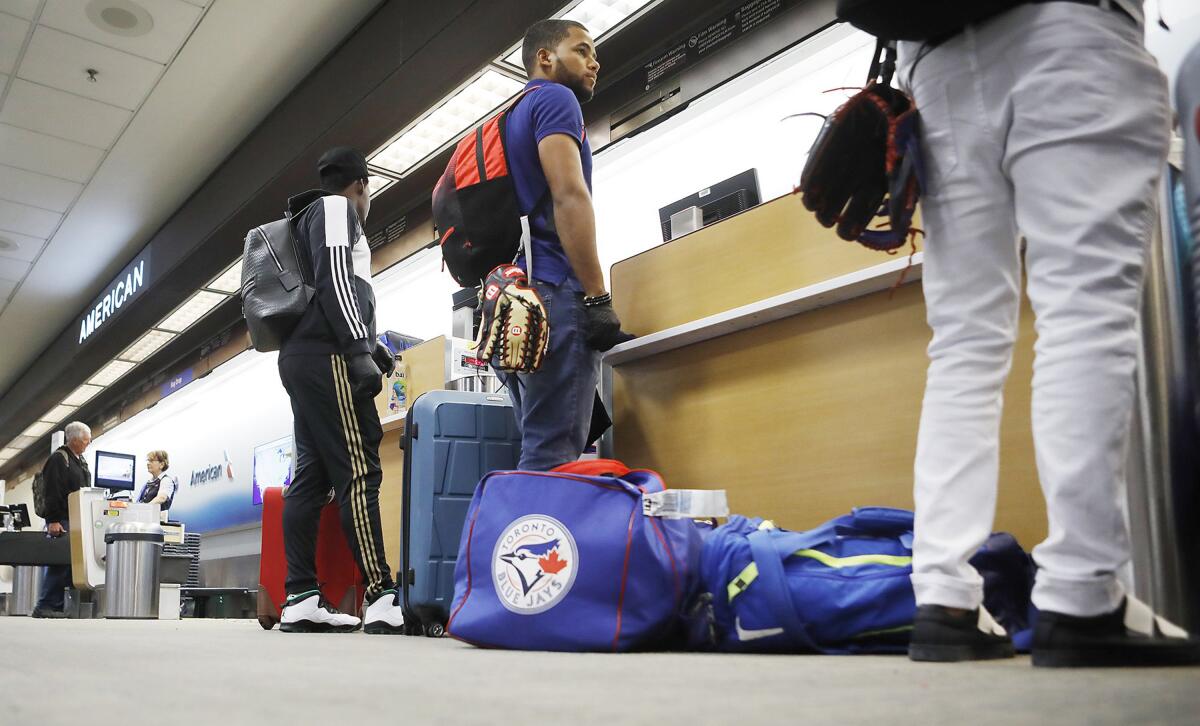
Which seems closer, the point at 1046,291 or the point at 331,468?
the point at 1046,291

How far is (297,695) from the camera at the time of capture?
85cm

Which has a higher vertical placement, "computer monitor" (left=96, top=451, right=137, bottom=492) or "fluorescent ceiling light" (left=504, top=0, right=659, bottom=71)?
"fluorescent ceiling light" (left=504, top=0, right=659, bottom=71)

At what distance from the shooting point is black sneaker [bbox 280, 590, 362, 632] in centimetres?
264

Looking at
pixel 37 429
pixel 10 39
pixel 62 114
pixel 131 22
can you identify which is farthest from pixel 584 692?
pixel 37 429

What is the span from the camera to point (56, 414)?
12258 mm

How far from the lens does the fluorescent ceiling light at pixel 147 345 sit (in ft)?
29.4

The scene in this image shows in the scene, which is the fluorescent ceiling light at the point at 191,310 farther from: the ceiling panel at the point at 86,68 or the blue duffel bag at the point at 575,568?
the blue duffel bag at the point at 575,568

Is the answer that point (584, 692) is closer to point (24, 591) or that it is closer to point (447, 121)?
point (447, 121)

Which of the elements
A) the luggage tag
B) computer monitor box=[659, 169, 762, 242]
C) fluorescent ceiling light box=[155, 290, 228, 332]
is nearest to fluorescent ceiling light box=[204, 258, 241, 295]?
fluorescent ceiling light box=[155, 290, 228, 332]

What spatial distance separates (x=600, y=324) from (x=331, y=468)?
110cm

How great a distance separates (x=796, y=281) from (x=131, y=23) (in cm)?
417

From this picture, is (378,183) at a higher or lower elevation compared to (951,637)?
higher

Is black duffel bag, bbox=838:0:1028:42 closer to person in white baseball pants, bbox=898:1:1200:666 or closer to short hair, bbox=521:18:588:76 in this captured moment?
person in white baseball pants, bbox=898:1:1200:666

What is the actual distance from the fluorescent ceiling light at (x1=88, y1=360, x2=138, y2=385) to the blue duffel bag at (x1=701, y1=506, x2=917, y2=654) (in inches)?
386
